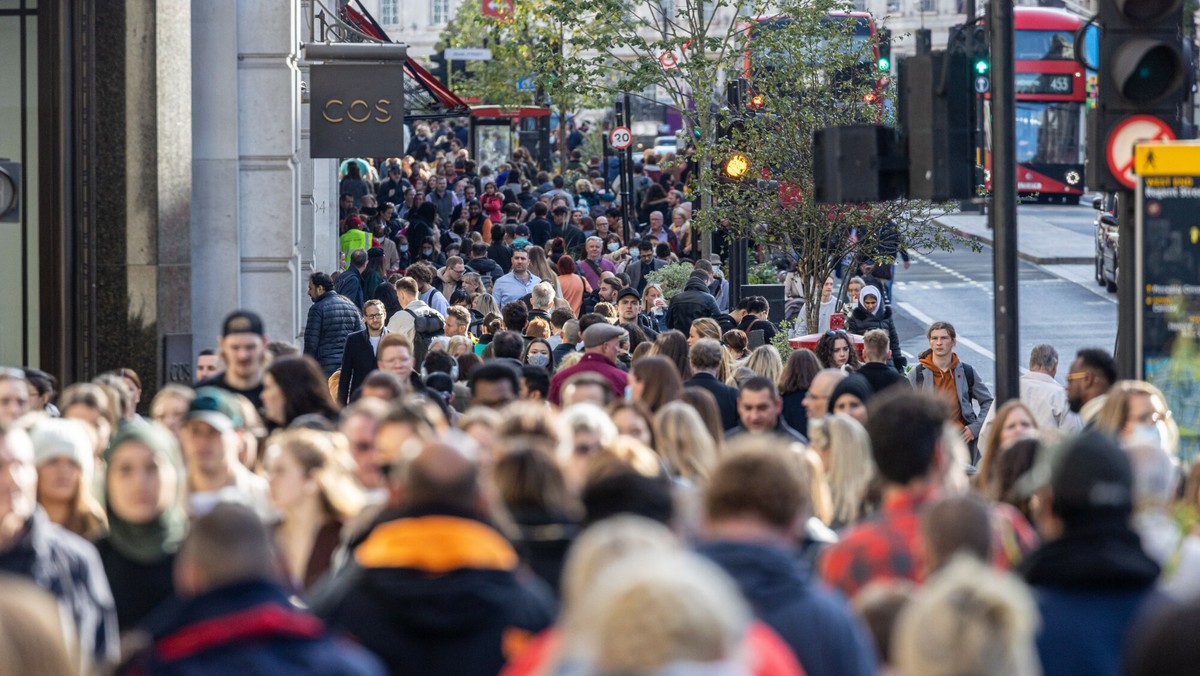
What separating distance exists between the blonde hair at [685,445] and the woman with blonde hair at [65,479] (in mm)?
2364

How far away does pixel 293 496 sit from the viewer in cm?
648

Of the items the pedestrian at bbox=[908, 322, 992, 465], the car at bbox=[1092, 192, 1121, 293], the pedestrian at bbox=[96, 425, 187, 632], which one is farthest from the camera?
the car at bbox=[1092, 192, 1121, 293]

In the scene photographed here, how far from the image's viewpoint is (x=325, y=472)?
6.51 meters

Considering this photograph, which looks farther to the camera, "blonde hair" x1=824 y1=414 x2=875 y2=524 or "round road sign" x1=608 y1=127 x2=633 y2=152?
"round road sign" x1=608 y1=127 x2=633 y2=152

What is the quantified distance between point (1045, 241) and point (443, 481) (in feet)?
125

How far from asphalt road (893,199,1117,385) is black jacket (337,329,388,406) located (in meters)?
10.1

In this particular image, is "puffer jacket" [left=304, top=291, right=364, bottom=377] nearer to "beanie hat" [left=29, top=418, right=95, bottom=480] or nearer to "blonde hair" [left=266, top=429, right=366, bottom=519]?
"beanie hat" [left=29, top=418, right=95, bottom=480]

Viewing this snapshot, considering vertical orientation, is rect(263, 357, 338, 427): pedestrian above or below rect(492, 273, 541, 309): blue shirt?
Result: below

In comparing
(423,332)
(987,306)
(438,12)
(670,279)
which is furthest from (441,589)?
(438,12)

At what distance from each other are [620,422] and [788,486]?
302 cm

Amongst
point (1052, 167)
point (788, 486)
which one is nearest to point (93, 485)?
point (788, 486)

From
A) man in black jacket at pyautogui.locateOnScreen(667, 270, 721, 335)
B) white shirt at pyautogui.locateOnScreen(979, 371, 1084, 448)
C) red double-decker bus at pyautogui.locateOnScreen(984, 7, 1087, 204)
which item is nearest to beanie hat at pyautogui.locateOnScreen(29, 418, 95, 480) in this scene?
white shirt at pyautogui.locateOnScreen(979, 371, 1084, 448)

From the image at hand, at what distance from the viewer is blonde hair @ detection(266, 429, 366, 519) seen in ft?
21.2

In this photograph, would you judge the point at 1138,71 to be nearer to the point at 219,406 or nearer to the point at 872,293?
the point at 219,406
